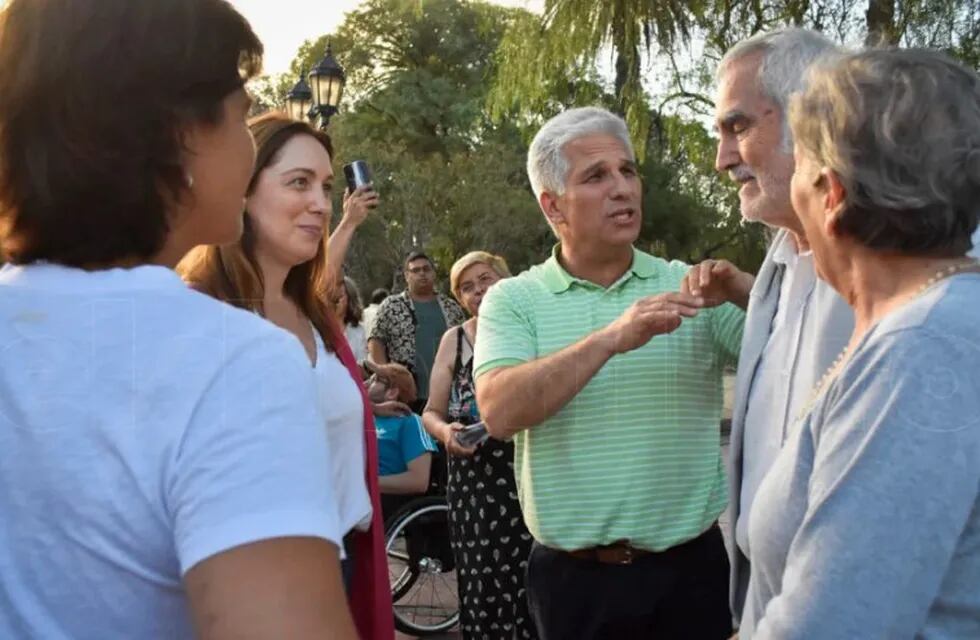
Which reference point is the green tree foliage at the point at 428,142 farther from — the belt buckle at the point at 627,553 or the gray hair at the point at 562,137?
the belt buckle at the point at 627,553

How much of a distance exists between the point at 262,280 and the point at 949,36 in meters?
9.06

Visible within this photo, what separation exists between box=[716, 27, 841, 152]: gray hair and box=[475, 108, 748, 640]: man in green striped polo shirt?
2.08 feet

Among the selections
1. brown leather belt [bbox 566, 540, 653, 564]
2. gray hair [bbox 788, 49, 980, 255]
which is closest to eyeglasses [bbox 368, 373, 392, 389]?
brown leather belt [bbox 566, 540, 653, 564]

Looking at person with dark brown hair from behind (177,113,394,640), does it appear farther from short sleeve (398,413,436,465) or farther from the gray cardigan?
short sleeve (398,413,436,465)

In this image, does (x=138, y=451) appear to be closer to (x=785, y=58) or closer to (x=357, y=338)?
(x=785, y=58)

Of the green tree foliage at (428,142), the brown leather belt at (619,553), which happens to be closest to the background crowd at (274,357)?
the brown leather belt at (619,553)

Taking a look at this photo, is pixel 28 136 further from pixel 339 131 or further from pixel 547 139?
pixel 339 131

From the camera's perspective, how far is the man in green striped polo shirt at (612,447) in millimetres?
2922

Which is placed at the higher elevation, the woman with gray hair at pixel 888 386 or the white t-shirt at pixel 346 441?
the woman with gray hair at pixel 888 386

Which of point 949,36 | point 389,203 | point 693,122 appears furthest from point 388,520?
point 389,203

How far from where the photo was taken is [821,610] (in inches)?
55.6

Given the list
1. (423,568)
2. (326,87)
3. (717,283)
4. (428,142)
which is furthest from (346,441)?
(428,142)

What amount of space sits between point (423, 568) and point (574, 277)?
367 cm

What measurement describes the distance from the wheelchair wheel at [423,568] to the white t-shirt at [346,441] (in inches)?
A: 139
